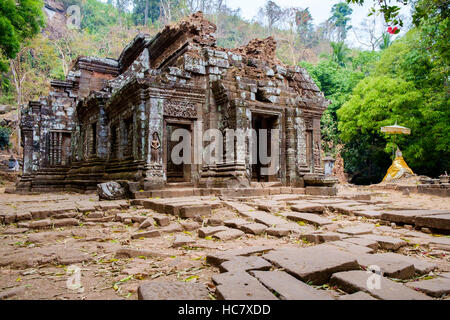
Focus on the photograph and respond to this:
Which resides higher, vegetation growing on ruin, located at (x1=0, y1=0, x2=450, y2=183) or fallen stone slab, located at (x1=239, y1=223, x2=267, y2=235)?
vegetation growing on ruin, located at (x1=0, y1=0, x2=450, y2=183)

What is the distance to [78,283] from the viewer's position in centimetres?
227

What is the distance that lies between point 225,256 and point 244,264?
27 centimetres

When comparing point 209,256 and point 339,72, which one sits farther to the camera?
point 339,72

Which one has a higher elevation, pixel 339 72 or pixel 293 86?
pixel 339 72

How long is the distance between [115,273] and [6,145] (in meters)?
32.0

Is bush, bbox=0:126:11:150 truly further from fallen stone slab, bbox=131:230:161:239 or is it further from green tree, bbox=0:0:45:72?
fallen stone slab, bbox=131:230:161:239

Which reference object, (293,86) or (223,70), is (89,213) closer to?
(223,70)

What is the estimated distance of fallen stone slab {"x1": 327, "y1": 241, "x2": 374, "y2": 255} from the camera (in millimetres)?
2836

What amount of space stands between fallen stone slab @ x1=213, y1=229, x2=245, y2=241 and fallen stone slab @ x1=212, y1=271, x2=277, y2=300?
1.56 m

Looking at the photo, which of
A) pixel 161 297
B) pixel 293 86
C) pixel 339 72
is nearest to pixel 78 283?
pixel 161 297

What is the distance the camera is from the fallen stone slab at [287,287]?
176cm

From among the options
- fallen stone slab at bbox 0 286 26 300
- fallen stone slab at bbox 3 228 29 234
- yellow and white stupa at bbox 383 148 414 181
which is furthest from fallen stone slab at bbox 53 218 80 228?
yellow and white stupa at bbox 383 148 414 181

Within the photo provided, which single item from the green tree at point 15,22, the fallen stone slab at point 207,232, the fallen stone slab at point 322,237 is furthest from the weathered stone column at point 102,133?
the fallen stone slab at point 322,237
